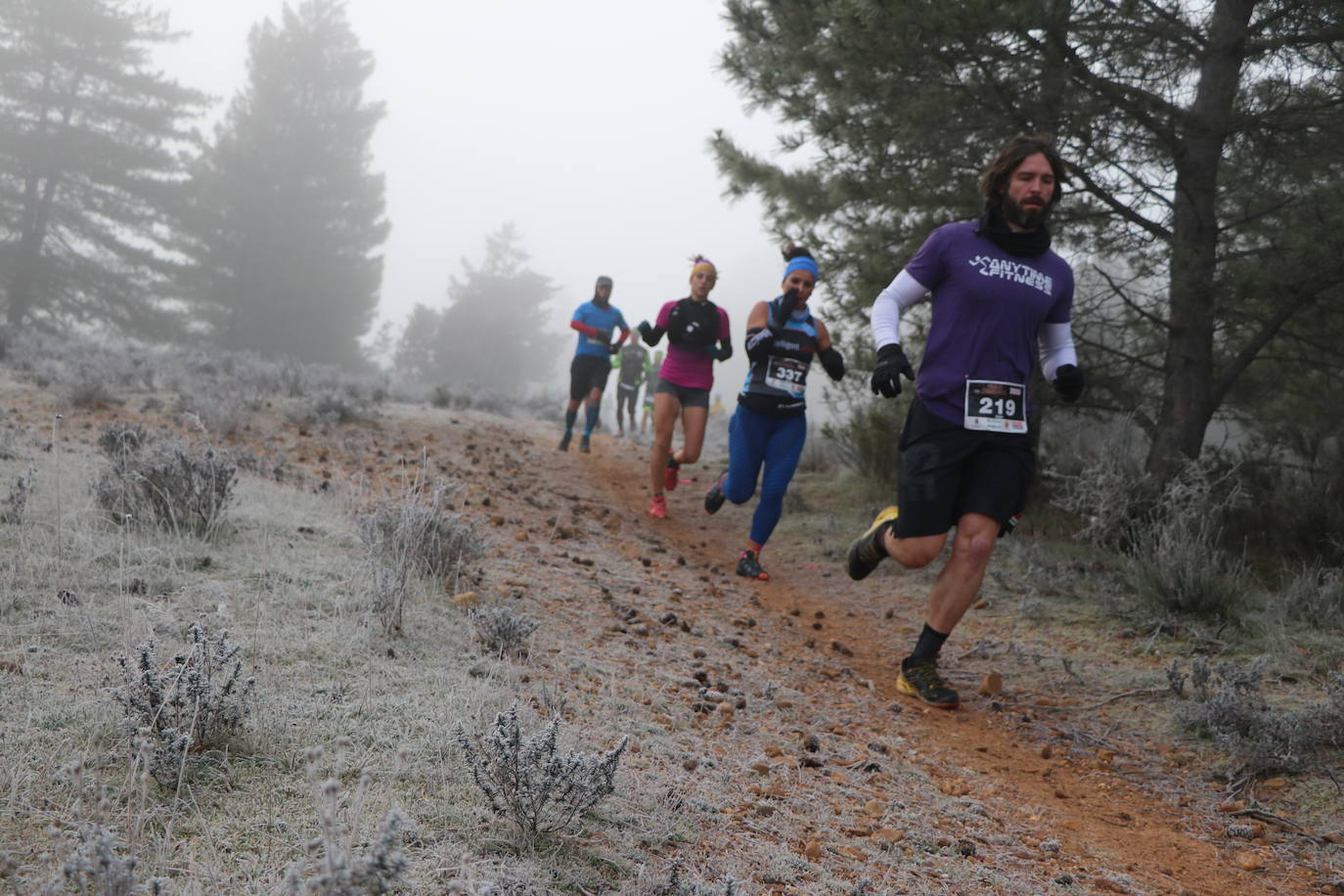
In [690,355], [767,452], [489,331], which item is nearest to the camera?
[767,452]

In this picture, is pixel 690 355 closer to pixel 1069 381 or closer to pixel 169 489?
pixel 1069 381

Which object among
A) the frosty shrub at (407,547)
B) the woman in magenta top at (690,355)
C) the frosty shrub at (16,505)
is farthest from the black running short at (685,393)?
the frosty shrub at (16,505)

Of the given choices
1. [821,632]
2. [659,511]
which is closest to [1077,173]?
[821,632]

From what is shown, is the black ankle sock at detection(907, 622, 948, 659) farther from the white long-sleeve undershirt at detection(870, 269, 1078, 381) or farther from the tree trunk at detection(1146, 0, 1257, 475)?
the tree trunk at detection(1146, 0, 1257, 475)

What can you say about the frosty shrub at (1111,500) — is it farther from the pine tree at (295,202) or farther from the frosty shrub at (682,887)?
the pine tree at (295,202)

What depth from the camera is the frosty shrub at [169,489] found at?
3961 mm

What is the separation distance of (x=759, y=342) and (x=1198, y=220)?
319 centimetres

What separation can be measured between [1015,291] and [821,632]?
2.20 m

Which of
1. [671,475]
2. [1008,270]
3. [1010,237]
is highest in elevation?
[1010,237]

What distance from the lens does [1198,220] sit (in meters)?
6.02

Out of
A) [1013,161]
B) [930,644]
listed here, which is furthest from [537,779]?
[1013,161]

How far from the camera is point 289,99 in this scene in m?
28.5

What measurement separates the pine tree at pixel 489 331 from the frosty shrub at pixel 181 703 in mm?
33710

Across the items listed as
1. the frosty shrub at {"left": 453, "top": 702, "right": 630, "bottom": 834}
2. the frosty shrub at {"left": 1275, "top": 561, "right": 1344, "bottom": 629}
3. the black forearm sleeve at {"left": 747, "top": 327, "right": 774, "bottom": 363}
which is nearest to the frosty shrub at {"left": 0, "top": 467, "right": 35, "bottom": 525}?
the frosty shrub at {"left": 453, "top": 702, "right": 630, "bottom": 834}
